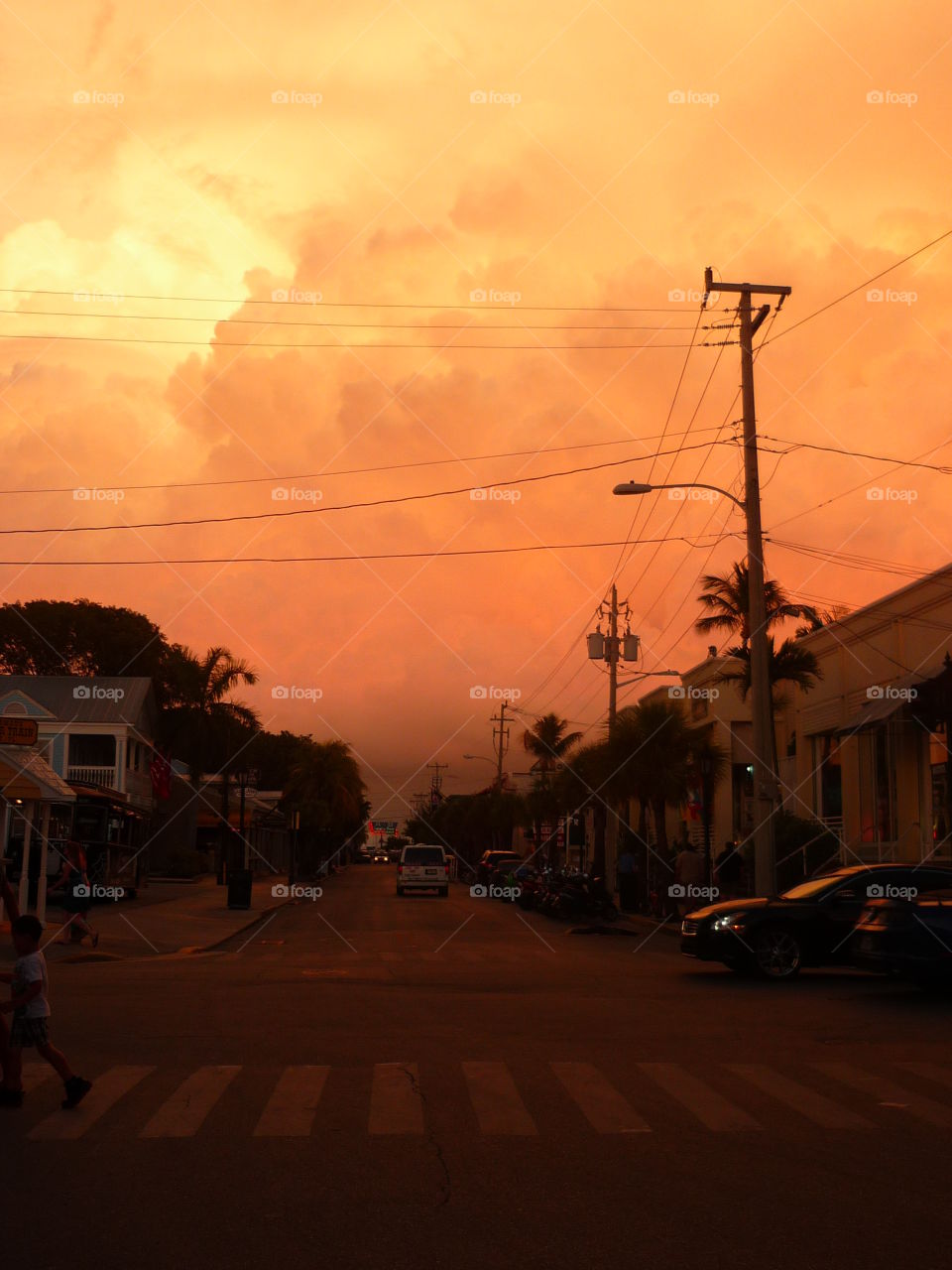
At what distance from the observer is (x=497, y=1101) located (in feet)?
29.6

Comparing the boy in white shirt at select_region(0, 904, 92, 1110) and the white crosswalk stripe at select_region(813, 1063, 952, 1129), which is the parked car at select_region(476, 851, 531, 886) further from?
the boy in white shirt at select_region(0, 904, 92, 1110)

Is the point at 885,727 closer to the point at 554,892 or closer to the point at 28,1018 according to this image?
the point at 554,892

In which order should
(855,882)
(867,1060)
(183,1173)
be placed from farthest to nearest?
(855,882), (867,1060), (183,1173)

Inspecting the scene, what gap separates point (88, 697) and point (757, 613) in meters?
33.6

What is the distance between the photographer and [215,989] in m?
15.7

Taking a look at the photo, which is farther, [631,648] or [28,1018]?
[631,648]

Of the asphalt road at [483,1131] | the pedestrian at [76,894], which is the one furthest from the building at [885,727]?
the pedestrian at [76,894]

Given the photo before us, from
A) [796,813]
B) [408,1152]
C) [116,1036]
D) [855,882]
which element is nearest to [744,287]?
[855,882]

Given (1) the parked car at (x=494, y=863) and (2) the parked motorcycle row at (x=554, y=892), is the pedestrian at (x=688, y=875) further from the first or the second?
(1) the parked car at (x=494, y=863)

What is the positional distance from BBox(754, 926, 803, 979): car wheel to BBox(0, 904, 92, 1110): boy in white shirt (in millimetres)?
10687

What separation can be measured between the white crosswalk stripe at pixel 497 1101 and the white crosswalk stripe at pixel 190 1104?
180cm

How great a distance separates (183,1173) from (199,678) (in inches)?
2018

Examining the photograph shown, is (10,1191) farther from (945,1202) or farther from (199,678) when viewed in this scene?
(199,678)

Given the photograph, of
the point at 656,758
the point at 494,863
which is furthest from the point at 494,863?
the point at 656,758
